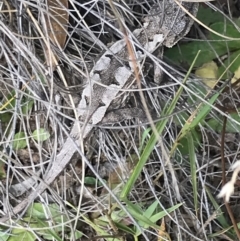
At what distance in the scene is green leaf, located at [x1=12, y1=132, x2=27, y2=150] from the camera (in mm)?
1299

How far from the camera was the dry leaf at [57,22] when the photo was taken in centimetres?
119

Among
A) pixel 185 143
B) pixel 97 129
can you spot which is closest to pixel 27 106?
pixel 97 129

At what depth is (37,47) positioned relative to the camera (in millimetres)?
1263

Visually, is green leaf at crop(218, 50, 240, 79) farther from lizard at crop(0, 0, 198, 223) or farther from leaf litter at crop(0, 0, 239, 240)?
lizard at crop(0, 0, 198, 223)

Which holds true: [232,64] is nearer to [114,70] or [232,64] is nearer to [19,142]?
[114,70]

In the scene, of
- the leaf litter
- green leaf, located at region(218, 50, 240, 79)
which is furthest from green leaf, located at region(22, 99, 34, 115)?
green leaf, located at region(218, 50, 240, 79)

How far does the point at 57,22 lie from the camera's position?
120 centimetres

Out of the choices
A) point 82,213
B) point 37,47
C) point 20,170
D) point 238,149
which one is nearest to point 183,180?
point 238,149

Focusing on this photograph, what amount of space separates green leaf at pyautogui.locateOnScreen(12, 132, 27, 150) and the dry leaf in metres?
0.26

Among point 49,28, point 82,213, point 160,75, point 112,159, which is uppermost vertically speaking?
point 49,28

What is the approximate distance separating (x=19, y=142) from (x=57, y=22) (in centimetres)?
40

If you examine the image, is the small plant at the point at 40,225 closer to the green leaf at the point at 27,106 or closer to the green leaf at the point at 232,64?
the green leaf at the point at 27,106

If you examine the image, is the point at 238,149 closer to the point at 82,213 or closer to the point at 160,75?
the point at 160,75

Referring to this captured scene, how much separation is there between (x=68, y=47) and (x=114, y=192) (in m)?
0.47
